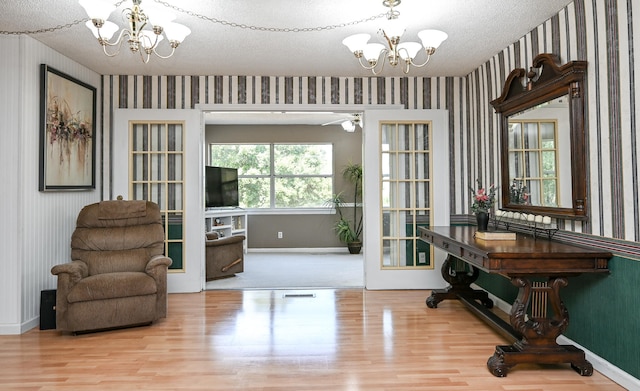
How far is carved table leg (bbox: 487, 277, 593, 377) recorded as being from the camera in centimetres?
275

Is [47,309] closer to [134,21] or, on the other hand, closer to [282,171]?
[134,21]

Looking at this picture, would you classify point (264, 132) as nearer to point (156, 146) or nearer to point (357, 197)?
point (357, 197)

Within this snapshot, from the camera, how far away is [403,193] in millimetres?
5141

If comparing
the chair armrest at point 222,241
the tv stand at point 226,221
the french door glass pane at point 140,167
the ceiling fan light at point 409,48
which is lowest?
the chair armrest at point 222,241

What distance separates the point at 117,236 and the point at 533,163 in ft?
11.9

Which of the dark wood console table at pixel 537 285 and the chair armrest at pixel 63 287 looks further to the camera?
the chair armrest at pixel 63 287

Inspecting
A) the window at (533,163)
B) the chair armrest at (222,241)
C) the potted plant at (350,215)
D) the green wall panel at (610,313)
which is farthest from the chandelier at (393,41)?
the potted plant at (350,215)

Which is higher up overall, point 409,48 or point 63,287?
point 409,48

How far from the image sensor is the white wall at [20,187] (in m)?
3.65

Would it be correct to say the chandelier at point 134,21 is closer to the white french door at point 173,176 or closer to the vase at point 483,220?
the white french door at point 173,176

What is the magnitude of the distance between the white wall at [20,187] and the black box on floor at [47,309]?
0.14 m

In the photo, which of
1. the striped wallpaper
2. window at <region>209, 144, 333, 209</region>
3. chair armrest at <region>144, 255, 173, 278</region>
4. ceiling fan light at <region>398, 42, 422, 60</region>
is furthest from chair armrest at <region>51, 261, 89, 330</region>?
window at <region>209, 144, 333, 209</region>

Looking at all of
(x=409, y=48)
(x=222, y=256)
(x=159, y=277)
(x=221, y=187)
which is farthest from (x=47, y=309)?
(x=221, y=187)

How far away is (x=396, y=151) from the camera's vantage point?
5.12 meters
